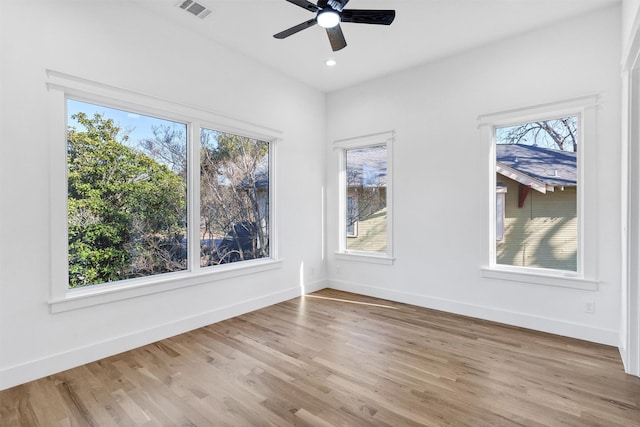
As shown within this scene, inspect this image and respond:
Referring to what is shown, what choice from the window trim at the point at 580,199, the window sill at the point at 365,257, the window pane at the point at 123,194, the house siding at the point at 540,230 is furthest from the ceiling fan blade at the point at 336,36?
the window sill at the point at 365,257

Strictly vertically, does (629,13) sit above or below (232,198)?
above

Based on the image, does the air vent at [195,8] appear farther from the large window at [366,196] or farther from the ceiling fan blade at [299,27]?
the large window at [366,196]

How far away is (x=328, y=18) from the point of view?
99.0 inches

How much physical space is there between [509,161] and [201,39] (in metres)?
3.74

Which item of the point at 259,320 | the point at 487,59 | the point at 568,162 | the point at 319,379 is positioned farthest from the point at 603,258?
the point at 259,320

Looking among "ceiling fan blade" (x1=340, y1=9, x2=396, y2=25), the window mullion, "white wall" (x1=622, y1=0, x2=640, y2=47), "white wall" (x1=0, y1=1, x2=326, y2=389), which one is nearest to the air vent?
"white wall" (x1=0, y1=1, x2=326, y2=389)

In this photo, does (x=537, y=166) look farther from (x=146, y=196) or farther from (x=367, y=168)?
(x=146, y=196)

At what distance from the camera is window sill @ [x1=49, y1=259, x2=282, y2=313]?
2713 mm

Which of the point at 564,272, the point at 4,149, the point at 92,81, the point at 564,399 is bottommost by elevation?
the point at 564,399

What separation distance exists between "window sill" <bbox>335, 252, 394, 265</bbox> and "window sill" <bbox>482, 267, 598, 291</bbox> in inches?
50.3

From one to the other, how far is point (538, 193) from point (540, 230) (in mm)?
409

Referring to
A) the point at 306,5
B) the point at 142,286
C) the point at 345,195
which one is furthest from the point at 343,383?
the point at 345,195

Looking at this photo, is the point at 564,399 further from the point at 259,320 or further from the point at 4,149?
the point at 4,149

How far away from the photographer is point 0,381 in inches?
93.0
